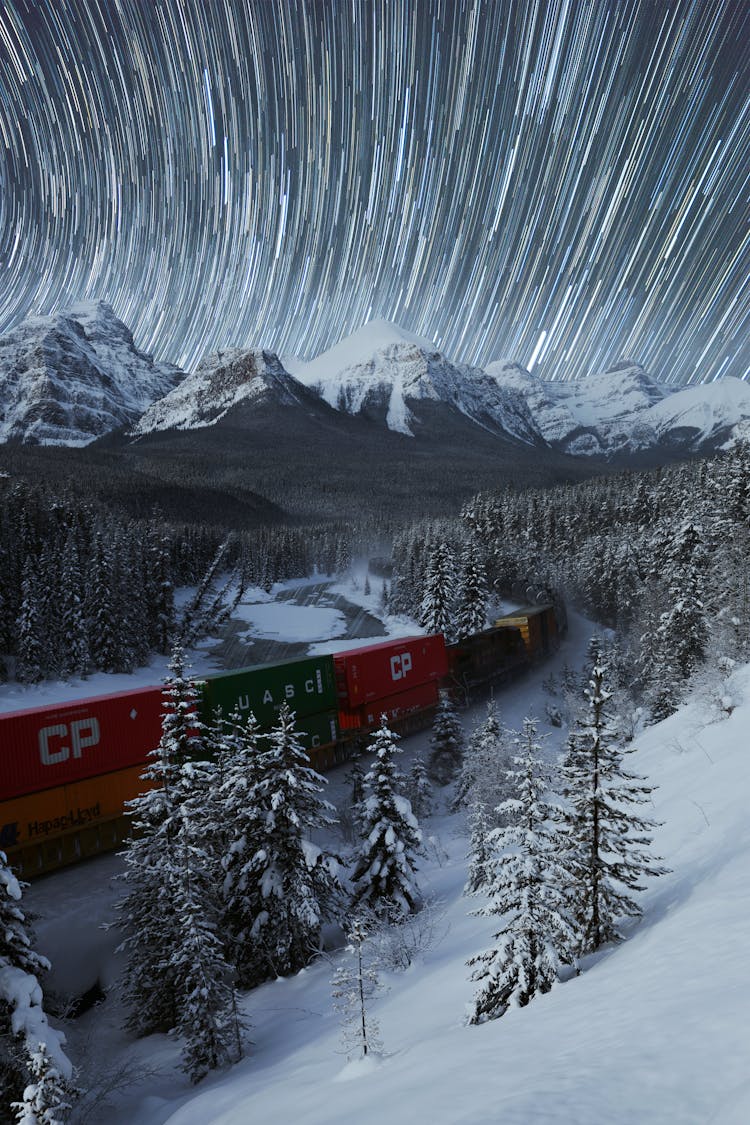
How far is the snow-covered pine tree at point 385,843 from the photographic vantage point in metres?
19.1

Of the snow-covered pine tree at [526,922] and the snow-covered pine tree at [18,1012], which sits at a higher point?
the snow-covered pine tree at [526,922]

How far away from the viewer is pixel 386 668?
4038 centimetres

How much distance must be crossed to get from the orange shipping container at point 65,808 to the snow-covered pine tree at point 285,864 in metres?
11.0

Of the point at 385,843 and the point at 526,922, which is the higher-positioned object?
the point at 526,922

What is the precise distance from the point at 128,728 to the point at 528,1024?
22.3 meters

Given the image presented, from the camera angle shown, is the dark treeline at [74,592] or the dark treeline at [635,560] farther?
the dark treeline at [74,592]

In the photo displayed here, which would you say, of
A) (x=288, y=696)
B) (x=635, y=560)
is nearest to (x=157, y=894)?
(x=288, y=696)

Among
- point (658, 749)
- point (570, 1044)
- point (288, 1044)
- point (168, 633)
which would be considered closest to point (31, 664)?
point (168, 633)

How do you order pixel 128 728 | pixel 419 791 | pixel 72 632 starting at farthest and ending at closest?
pixel 72 632 → pixel 419 791 → pixel 128 728

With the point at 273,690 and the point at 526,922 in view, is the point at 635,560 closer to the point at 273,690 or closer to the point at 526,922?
the point at 273,690

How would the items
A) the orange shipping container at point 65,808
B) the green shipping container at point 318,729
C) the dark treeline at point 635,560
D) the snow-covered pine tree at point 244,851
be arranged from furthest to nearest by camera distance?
the dark treeline at point 635,560, the green shipping container at point 318,729, the orange shipping container at point 65,808, the snow-covered pine tree at point 244,851

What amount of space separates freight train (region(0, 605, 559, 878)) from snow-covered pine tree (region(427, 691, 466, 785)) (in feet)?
11.7

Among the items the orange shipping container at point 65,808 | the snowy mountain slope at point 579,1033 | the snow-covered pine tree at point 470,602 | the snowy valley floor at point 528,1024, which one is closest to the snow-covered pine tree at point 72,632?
the orange shipping container at point 65,808

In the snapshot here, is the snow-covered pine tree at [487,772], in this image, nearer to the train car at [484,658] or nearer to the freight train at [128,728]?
the freight train at [128,728]
